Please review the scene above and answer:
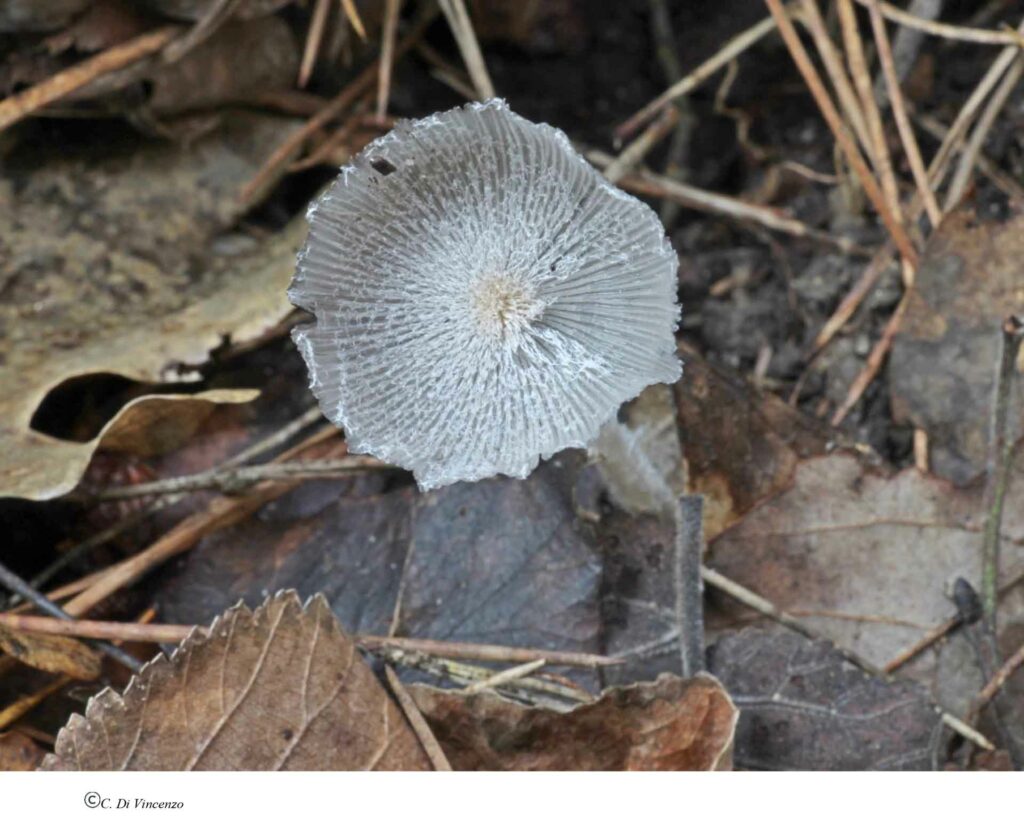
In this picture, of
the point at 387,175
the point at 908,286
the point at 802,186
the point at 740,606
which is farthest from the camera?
the point at 802,186

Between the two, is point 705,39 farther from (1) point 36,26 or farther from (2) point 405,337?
(1) point 36,26

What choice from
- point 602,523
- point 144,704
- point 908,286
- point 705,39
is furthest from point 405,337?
point 705,39

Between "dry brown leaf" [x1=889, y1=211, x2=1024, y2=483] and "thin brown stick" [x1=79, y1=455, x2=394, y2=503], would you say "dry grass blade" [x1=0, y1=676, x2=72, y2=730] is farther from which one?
"dry brown leaf" [x1=889, y1=211, x2=1024, y2=483]

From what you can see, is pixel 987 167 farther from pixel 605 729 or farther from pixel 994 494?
pixel 605 729

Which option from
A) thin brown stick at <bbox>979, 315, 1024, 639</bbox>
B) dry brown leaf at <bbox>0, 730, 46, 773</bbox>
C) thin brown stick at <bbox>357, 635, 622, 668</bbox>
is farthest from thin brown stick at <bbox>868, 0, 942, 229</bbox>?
dry brown leaf at <bbox>0, 730, 46, 773</bbox>

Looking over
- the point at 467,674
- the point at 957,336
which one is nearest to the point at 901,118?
the point at 957,336
